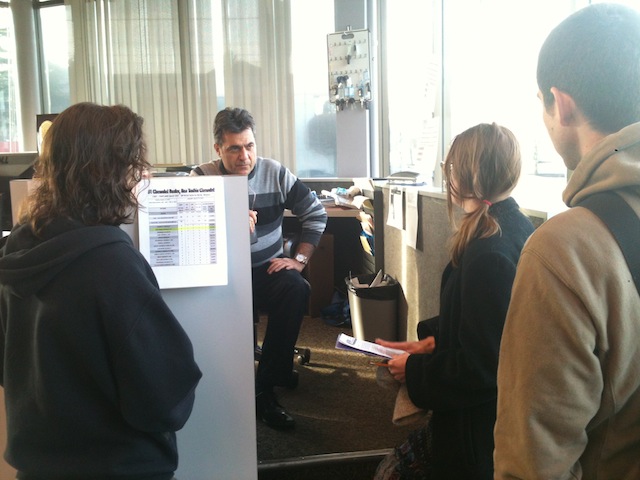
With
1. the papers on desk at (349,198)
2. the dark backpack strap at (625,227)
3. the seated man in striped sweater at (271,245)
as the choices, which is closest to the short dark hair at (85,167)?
the dark backpack strap at (625,227)

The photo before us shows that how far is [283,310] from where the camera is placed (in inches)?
80.2

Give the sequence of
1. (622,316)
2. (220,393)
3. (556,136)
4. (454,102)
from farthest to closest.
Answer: (454,102), (220,393), (556,136), (622,316)

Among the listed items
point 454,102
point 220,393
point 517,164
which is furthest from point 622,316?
point 454,102

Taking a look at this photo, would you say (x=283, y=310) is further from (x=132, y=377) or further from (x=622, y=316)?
(x=622, y=316)

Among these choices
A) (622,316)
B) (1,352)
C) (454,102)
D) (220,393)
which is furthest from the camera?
(454,102)

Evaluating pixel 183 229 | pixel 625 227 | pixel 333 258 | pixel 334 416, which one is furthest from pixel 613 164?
pixel 333 258

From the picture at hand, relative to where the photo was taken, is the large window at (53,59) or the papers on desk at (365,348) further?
the large window at (53,59)

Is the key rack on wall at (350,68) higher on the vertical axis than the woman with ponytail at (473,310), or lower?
higher

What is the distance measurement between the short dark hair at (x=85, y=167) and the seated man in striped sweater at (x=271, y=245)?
2.93 ft

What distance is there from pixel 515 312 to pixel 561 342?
0.07 metres

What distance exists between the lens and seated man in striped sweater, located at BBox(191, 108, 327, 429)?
1.98 metres

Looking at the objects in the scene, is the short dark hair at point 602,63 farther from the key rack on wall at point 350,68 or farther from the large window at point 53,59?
the large window at point 53,59

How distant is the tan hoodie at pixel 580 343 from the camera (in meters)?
0.56

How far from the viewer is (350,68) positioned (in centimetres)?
336
